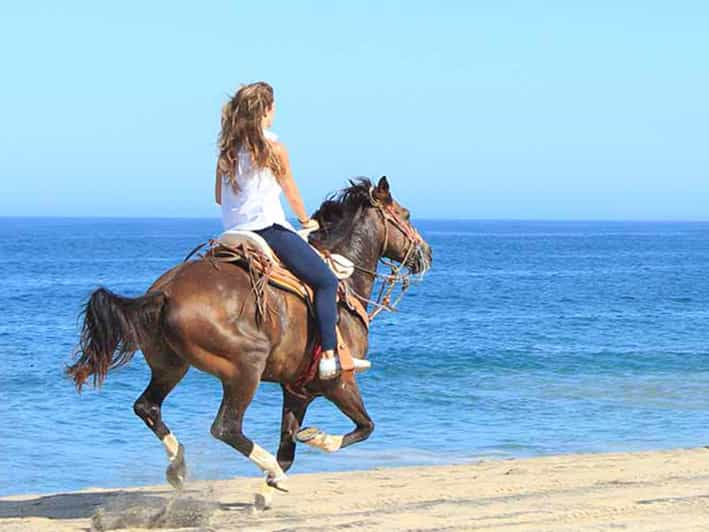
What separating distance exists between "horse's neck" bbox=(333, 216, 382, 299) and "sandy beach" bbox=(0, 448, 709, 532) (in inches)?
63.8

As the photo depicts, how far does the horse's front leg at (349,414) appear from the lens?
7887 millimetres

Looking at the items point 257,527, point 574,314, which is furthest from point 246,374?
point 574,314

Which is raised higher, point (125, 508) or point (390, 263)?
point (390, 263)

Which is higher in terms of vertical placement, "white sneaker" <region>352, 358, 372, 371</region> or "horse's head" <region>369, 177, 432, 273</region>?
"horse's head" <region>369, 177, 432, 273</region>

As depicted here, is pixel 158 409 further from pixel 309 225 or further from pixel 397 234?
pixel 397 234

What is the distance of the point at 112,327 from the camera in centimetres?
720

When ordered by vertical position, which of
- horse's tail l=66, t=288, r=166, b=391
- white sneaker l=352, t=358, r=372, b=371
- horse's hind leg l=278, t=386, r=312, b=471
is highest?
horse's tail l=66, t=288, r=166, b=391

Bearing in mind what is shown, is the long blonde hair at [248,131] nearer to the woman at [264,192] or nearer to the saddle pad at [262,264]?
the woman at [264,192]

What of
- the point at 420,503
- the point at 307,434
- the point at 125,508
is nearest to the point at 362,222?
the point at 307,434

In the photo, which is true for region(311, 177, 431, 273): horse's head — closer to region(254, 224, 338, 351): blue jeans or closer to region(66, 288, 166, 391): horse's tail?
region(254, 224, 338, 351): blue jeans

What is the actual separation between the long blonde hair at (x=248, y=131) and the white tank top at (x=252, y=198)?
1.7 inches

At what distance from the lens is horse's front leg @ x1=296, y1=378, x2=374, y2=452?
25.9 feet

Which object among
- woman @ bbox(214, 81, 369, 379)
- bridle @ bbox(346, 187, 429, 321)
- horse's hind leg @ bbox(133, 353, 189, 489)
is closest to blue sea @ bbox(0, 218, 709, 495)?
horse's hind leg @ bbox(133, 353, 189, 489)

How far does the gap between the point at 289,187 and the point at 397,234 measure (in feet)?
4.48
